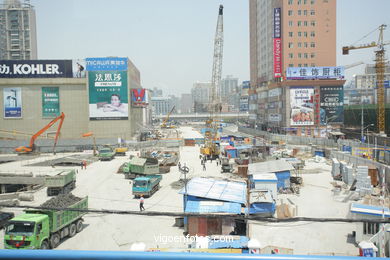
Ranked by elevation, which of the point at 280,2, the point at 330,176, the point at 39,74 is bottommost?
the point at 330,176

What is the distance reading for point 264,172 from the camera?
27.4m

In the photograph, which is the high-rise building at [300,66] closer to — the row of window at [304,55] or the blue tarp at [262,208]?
the row of window at [304,55]

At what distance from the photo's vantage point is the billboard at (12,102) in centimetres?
6650

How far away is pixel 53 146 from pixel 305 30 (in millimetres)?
54697

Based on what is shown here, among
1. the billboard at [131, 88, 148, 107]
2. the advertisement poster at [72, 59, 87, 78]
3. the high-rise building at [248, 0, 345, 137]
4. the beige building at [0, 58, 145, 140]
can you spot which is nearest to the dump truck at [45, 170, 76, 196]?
the beige building at [0, 58, 145, 140]

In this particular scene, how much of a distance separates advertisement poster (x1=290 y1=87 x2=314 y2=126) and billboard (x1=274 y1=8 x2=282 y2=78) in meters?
8.47

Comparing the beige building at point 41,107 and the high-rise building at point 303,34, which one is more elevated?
the high-rise building at point 303,34

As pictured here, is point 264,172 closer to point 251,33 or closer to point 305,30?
point 305,30

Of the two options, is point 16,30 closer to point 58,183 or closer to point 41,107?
point 41,107

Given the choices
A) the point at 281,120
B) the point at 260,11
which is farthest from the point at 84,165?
the point at 260,11

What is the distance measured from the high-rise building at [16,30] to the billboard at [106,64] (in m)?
70.4

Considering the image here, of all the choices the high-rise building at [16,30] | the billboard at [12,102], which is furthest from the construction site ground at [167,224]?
the high-rise building at [16,30]

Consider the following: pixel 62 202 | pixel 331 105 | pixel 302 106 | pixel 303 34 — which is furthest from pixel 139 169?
pixel 303 34

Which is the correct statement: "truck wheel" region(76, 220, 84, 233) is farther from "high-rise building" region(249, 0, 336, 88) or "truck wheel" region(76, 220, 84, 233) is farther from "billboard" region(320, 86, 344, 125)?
"high-rise building" region(249, 0, 336, 88)
